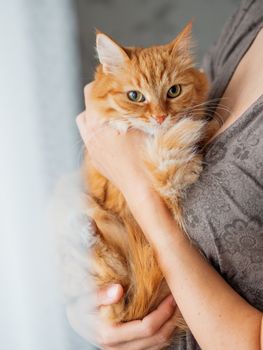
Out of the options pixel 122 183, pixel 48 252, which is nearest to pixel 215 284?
pixel 122 183

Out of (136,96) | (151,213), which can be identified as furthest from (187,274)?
(136,96)

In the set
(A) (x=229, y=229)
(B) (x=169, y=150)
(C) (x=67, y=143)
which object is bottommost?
(A) (x=229, y=229)

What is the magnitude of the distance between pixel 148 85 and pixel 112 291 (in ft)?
1.66

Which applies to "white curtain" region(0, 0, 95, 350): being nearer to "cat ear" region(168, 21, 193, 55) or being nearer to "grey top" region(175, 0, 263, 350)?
"grey top" region(175, 0, 263, 350)

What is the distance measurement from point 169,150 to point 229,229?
0.78 ft

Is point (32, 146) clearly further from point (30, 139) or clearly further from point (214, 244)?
point (214, 244)

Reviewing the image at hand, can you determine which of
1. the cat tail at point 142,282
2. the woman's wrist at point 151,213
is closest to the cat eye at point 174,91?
the woman's wrist at point 151,213

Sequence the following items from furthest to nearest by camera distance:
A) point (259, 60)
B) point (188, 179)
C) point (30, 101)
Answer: point (259, 60)
point (188, 179)
point (30, 101)

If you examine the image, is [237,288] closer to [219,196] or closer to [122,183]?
[219,196]

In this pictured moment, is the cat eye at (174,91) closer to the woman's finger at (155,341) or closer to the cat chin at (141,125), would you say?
the cat chin at (141,125)

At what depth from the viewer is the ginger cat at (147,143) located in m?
1.03

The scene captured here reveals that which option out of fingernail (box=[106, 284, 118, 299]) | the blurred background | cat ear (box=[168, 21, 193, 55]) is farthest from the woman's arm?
the blurred background

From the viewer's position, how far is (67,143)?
54 centimetres

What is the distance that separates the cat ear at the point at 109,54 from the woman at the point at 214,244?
24cm
